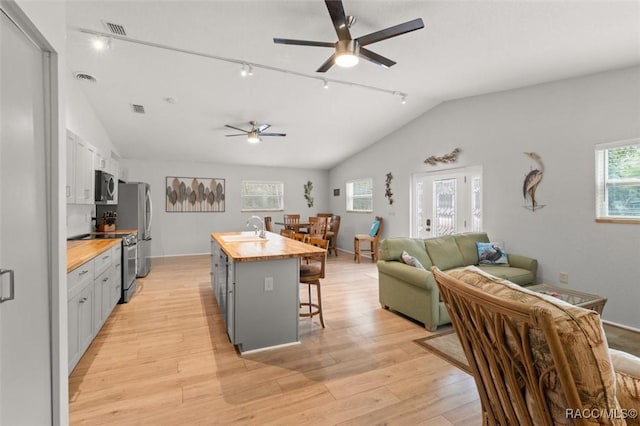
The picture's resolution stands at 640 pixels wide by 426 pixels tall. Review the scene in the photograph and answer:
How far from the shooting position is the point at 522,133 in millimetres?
4328

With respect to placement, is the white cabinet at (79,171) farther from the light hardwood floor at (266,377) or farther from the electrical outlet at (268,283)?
the electrical outlet at (268,283)

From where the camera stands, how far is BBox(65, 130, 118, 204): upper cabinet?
10.3 feet

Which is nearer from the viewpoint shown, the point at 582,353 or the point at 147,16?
the point at 582,353

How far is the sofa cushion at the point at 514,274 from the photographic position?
3.74 m

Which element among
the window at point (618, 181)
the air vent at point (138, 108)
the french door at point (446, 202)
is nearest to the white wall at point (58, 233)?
the air vent at point (138, 108)

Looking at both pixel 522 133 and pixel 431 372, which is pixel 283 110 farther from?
pixel 431 372

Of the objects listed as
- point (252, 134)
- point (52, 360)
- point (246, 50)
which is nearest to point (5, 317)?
point (52, 360)

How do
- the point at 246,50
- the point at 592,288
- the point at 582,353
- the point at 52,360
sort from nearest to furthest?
the point at 582,353
the point at 52,360
the point at 246,50
the point at 592,288

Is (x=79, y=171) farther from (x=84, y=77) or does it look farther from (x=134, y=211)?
(x=134, y=211)

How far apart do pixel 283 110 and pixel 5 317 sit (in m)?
4.69

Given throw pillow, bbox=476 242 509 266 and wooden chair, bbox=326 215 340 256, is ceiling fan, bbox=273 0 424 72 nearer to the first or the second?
throw pillow, bbox=476 242 509 266

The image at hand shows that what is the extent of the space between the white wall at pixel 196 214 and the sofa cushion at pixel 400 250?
5.40 metres

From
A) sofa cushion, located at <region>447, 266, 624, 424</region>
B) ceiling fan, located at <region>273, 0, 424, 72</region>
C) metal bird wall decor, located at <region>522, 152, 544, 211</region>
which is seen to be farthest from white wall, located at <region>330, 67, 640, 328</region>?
sofa cushion, located at <region>447, 266, 624, 424</region>

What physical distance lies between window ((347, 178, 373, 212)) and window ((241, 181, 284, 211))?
6.78ft
